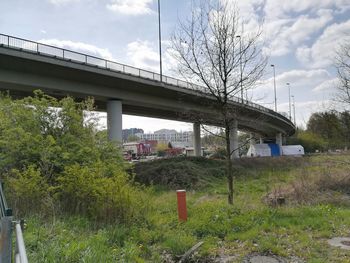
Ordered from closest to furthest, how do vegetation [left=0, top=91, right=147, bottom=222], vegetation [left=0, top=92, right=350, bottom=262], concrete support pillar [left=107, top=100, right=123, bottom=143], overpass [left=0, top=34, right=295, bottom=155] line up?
vegetation [left=0, top=92, right=350, bottom=262]
vegetation [left=0, top=91, right=147, bottom=222]
overpass [left=0, top=34, right=295, bottom=155]
concrete support pillar [left=107, top=100, right=123, bottom=143]

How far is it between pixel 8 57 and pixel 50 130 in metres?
14.4

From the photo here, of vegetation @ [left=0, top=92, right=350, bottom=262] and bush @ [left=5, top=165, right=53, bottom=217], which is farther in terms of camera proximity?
bush @ [left=5, top=165, right=53, bottom=217]

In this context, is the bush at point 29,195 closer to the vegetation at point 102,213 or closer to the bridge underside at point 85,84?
the vegetation at point 102,213

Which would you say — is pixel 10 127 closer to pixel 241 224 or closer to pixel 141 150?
pixel 241 224

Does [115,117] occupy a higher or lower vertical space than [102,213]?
higher

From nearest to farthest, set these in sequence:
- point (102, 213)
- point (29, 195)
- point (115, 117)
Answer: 1. point (29, 195)
2. point (102, 213)
3. point (115, 117)

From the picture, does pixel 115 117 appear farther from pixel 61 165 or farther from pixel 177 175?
pixel 61 165

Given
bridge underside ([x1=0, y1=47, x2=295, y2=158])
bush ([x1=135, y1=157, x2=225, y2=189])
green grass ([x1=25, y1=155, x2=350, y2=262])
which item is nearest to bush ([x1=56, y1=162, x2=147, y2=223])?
green grass ([x1=25, y1=155, x2=350, y2=262])

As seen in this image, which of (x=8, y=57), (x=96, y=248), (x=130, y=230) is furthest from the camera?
(x=8, y=57)

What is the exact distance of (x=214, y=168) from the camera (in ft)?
92.0

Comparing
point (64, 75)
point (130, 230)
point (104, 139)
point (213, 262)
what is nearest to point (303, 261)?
point (213, 262)

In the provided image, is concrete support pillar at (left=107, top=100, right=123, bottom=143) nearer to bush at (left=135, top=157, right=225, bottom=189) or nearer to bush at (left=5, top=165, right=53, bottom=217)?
bush at (left=135, top=157, right=225, bottom=189)

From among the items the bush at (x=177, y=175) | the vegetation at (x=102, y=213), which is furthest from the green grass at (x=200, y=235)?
the bush at (x=177, y=175)

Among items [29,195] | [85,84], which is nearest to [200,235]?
[29,195]
